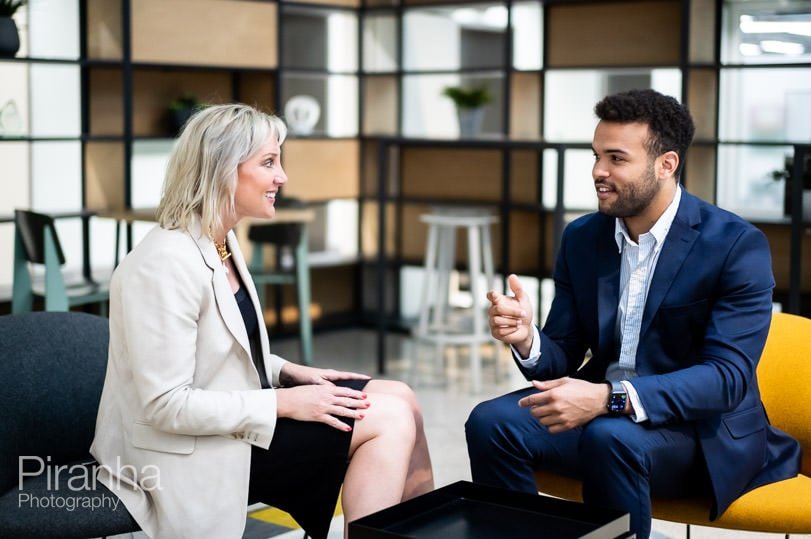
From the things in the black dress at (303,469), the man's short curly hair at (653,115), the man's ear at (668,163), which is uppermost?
the man's short curly hair at (653,115)

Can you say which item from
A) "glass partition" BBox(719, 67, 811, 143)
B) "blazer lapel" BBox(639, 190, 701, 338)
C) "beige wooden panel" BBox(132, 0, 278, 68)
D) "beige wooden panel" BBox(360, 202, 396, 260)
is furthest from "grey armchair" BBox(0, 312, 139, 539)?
"beige wooden panel" BBox(360, 202, 396, 260)

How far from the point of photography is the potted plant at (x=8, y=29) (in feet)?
16.7

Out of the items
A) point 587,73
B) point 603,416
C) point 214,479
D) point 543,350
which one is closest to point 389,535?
point 214,479

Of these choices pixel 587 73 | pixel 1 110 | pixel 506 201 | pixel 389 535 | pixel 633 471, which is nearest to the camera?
pixel 389 535

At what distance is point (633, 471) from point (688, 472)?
168mm

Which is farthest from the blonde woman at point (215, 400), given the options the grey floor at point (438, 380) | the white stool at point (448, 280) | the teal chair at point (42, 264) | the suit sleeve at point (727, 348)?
the white stool at point (448, 280)

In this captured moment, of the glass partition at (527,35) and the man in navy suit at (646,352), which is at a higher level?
the glass partition at (527,35)

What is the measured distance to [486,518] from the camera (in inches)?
79.7

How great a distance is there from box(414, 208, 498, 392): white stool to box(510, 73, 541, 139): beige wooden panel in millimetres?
714

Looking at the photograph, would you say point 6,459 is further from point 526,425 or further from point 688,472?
point 688,472

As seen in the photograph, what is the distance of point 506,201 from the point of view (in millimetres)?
5699

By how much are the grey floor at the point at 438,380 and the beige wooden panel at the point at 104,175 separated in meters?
1.23

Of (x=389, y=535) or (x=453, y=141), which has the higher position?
(x=453, y=141)

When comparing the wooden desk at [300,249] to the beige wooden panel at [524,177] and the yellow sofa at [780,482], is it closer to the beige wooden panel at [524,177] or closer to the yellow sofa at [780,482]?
the beige wooden panel at [524,177]
